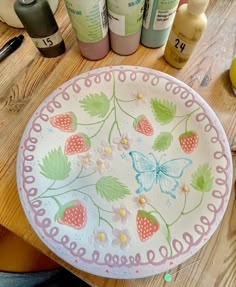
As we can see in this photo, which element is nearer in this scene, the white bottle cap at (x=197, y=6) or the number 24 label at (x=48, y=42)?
the white bottle cap at (x=197, y=6)

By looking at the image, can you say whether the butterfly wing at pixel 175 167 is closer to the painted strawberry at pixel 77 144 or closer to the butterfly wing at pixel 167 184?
the butterfly wing at pixel 167 184

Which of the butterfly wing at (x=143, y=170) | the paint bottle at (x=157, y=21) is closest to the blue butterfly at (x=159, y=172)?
the butterfly wing at (x=143, y=170)

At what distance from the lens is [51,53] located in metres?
0.45

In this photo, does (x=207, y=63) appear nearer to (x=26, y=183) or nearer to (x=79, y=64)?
(x=79, y=64)

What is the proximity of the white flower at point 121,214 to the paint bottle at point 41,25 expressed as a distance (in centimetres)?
28

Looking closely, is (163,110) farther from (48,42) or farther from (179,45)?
(48,42)

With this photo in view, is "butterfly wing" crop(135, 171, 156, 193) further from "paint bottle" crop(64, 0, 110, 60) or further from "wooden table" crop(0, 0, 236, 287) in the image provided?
"paint bottle" crop(64, 0, 110, 60)

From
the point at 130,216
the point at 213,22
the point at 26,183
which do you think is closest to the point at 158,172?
the point at 130,216

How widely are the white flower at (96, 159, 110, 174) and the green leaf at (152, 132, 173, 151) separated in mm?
76

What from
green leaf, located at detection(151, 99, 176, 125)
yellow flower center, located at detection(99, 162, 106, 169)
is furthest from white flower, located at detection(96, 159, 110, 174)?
green leaf, located at detection(151, 99, 176, 125)

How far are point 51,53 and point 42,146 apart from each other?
0.61ft

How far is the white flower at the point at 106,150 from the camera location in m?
0.39

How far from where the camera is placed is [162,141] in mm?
392

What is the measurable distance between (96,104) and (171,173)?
6.2 inches
